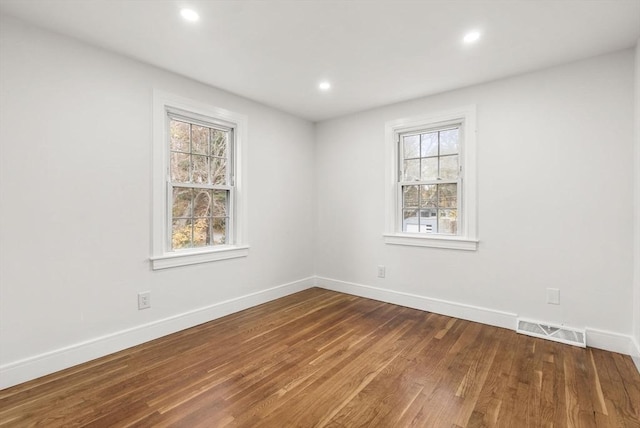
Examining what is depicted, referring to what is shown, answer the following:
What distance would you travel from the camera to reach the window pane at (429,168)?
3.62 metres

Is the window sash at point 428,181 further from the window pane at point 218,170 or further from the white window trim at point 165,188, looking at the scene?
the window pane at point 218,170

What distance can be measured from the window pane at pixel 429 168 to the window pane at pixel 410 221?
451 millimetres

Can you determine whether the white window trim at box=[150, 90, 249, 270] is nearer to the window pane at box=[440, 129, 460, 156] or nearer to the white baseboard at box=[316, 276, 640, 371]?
the white baseboard at box=[316, 276, 640, 371]

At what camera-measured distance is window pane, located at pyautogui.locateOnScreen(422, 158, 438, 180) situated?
11.9 feet

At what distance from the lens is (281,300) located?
3.97m

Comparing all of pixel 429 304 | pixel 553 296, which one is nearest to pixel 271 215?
pixel 429 304

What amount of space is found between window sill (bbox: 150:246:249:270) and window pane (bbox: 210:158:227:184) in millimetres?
772

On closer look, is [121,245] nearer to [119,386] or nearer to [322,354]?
[119,386]

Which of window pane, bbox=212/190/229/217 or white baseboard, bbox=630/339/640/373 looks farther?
window pane, bbox=212/190/229/217

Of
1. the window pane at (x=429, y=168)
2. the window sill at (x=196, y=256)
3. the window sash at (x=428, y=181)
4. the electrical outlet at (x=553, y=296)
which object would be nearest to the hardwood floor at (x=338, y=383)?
the electrical outlet at (x=553, y=296)

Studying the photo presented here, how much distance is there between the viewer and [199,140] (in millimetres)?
3295

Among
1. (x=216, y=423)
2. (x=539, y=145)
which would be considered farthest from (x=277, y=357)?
(x=539, y=145)

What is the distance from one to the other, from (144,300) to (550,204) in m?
3.84

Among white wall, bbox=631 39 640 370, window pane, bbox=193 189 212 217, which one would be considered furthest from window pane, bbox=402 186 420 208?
window pane, bbox=193 189 212 217
